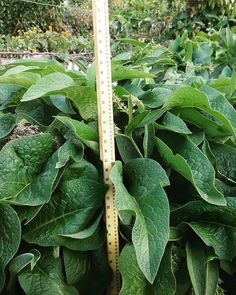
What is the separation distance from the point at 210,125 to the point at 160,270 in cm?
33

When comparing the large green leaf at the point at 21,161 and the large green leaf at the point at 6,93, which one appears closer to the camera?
the large green leaf at the point at 21,161

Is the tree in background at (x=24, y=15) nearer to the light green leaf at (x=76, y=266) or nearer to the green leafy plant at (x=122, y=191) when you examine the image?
the green leafy plant at (x=122, y=191)

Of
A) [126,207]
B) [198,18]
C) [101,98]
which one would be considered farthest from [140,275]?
[198,18]

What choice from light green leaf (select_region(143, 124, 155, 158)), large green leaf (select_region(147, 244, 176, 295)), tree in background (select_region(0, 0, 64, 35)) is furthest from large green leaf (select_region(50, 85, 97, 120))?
tree in background (select_region(0, 0, 64, 35))

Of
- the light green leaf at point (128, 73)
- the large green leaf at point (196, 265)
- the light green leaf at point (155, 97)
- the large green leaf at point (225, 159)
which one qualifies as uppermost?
the light green leaf at point (128, 73)

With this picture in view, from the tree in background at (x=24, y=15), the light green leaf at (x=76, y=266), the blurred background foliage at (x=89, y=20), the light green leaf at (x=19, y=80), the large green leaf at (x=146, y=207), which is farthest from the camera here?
the tree in background at (x=24, y=15)

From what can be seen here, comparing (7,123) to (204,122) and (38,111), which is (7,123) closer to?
(38,111)

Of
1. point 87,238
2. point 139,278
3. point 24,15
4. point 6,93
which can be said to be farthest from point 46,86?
point 24,15

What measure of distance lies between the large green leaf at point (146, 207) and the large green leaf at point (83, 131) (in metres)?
0.07

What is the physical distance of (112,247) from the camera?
0.83m

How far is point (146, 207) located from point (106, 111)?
19 cm

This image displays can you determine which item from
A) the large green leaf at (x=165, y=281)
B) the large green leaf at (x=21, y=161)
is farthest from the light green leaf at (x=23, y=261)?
the large green leaf at (x=165, y=281)

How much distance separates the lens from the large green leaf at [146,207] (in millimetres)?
693

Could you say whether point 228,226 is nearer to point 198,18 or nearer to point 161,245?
point 161,245
